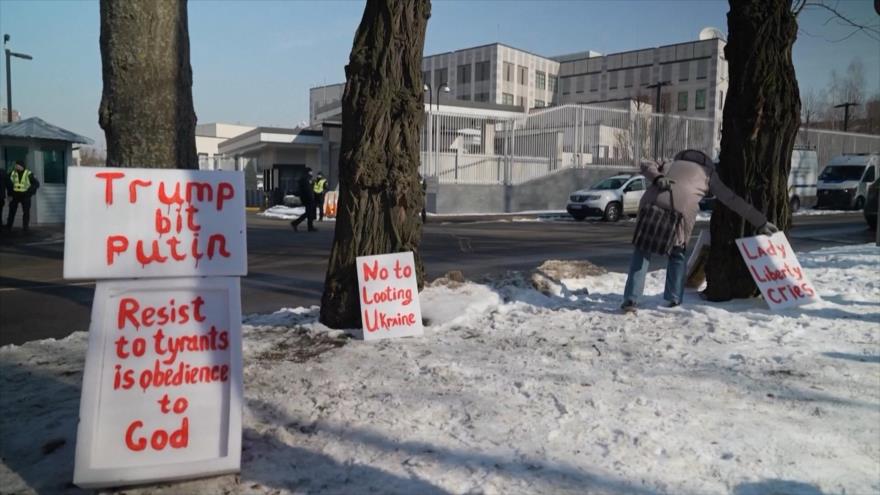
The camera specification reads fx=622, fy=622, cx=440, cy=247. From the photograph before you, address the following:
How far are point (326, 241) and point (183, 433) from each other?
1224 centimetres

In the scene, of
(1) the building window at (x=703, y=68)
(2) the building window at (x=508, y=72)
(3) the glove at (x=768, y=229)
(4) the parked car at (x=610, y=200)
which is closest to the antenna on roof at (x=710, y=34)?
(1) the building window at (x=703, y=68)

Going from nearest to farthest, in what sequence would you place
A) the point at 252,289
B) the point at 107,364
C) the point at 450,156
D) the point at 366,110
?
the point at 107,364
the point at 366,110
the point at 252,289
the point at 450,156

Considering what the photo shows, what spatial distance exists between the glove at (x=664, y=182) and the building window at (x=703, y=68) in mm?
67628

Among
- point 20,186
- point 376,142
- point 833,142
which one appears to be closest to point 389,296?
point 376,142

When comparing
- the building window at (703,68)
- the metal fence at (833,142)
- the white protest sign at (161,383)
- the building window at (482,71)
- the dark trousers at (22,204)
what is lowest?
the white protest sign at (161,383)

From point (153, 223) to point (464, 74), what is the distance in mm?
76691

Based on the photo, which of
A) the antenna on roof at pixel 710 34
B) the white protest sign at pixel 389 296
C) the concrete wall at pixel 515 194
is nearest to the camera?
the white protest sign at pixel 389 296

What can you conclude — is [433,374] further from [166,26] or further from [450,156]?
[450,156]

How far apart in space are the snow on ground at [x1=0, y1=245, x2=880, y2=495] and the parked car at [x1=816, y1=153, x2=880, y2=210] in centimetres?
2761

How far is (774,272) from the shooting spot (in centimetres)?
564

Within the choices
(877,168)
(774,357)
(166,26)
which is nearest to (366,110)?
(166,26)

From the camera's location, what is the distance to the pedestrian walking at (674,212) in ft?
18.4

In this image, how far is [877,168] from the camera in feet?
94.2

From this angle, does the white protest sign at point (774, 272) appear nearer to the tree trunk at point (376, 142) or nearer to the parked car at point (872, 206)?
the tree trunk at point (376, 142)
